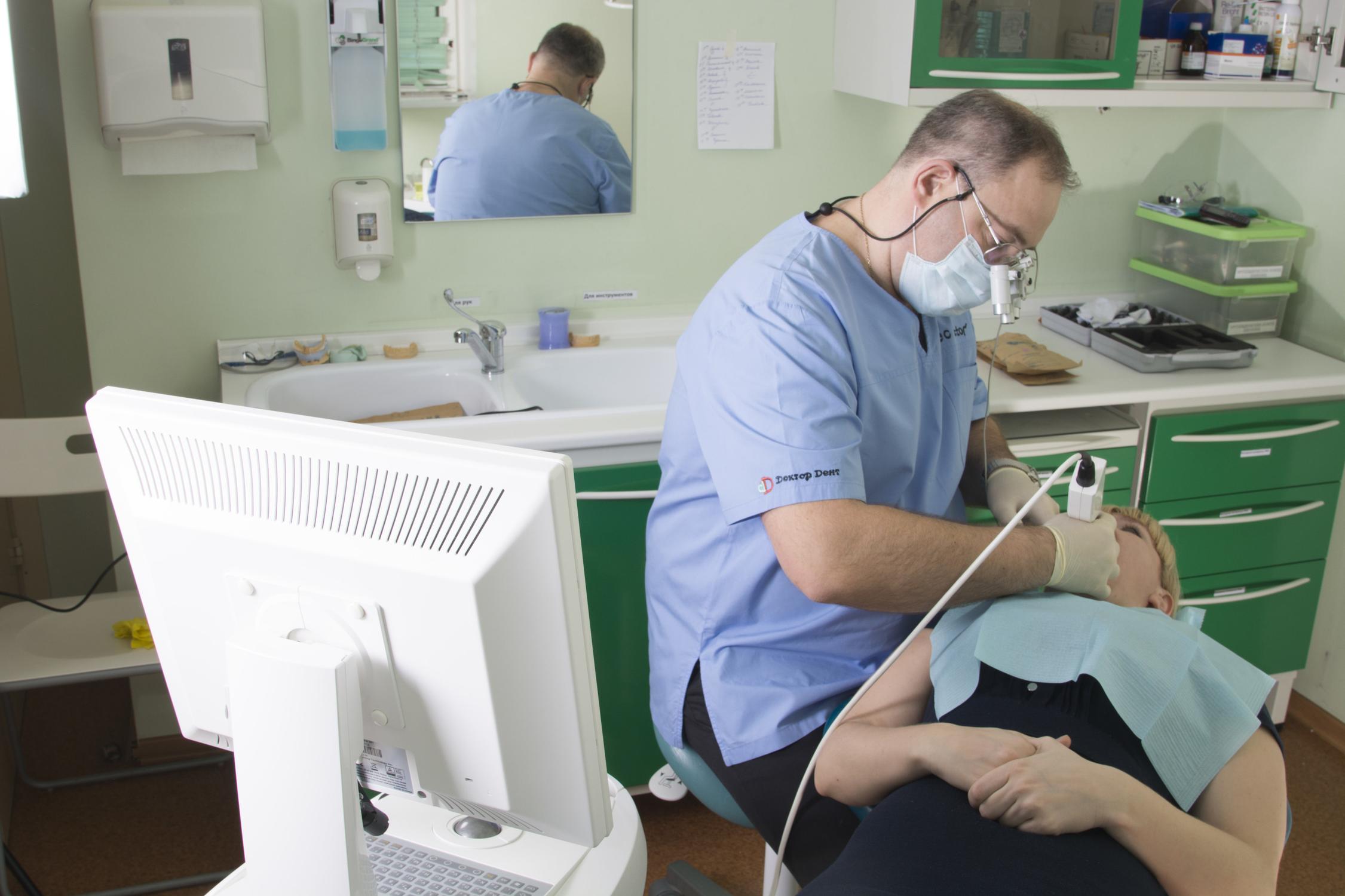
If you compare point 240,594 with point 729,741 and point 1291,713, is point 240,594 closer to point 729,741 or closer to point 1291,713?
point 729,741

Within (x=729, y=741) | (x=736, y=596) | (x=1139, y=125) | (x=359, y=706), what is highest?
(x=1139, y=125)

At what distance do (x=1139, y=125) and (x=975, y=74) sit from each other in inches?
31.4

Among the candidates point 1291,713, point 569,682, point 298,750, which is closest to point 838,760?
point 569,682

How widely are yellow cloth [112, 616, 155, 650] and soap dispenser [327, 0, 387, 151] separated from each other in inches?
40.6

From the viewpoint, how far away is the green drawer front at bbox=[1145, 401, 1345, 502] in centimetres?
250

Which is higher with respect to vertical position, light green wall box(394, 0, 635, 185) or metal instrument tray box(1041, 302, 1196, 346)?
light green wall box(394, 0, 635, 185)

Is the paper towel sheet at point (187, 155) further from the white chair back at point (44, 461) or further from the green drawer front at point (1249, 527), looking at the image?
the green drawer front at point (1249, 527)

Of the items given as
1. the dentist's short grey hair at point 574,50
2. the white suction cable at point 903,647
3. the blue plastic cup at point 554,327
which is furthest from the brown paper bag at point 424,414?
the white suction cable at point 903,647

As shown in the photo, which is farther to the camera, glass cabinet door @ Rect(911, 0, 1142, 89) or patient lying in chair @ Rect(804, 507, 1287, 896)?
glass cabinet door @ Rect(911, 0, 1142, 89)

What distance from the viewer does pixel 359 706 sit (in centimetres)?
94

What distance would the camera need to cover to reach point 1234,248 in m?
2.74

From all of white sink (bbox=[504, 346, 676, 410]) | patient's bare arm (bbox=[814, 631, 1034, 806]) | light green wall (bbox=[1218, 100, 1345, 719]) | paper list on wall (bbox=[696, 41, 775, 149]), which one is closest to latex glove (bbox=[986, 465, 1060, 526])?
patient's bare arm (bbox=[814, 631, 1034, 806])

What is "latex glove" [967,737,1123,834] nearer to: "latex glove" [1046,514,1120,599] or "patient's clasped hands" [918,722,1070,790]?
"patient's clasped hands" [918,722,1070,790]

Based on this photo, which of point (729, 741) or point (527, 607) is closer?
point (527, 607)
